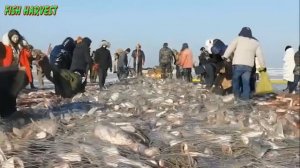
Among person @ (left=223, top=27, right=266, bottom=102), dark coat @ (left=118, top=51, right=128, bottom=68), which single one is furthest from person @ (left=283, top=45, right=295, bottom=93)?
dark coat @ (left=118, top=51, right=128, bottom=68)

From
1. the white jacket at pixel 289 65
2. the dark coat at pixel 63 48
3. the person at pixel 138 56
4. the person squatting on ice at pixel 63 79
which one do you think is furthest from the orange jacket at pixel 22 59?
the person at pixel 138 56

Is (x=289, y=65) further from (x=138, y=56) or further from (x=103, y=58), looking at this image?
(x=138, y=56)

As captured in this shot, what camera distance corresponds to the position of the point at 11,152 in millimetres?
4523

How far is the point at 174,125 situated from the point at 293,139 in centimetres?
174

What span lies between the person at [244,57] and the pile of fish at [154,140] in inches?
113

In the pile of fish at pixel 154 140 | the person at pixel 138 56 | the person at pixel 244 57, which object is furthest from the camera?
the person at pixel 138 56

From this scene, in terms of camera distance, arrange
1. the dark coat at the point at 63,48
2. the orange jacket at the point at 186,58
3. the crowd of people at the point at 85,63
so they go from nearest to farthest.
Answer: the crowd of people at the point at 85,63
the dark coat at the point at 63,48
the orange jacket at the point at 186,58

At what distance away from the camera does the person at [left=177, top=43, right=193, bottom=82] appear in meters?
24.8

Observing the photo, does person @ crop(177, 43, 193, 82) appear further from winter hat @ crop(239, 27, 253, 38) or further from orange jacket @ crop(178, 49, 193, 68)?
winter hat @ crop(239, 27, 253, 38)

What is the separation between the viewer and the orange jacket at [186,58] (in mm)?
24703

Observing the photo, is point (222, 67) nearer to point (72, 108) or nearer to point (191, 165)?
point (72, 108)

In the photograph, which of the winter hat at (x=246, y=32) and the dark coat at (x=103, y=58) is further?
the dark coat at (x=103, y=58)

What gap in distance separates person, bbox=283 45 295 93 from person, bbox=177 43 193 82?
6.56m

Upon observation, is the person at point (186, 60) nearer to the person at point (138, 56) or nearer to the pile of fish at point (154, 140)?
the person at point (138, 56)
